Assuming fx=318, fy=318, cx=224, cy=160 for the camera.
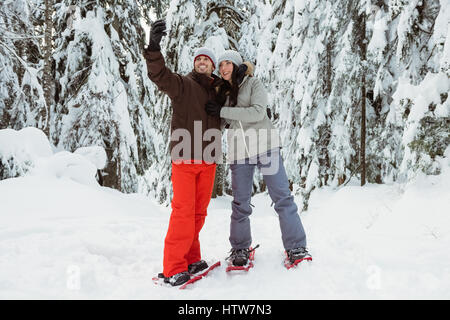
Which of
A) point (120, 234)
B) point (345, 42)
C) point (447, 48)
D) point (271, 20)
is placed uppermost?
point (271, 20)

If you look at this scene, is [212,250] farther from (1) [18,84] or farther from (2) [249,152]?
(1) [18,84]

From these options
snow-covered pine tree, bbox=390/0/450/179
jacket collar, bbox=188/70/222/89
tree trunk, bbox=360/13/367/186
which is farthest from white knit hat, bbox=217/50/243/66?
tree trunk, bbox=360/13/367/186

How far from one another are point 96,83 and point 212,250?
712 cm

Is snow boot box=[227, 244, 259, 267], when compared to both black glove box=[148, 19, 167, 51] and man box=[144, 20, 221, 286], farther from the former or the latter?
black glove box=[148, 19, 167, 51]

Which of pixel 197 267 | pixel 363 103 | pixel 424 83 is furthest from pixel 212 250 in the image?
pixel 363 103

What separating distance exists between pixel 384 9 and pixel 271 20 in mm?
4244

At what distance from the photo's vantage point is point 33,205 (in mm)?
4680

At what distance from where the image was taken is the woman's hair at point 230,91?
3.06 meters

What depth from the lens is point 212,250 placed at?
3820mm

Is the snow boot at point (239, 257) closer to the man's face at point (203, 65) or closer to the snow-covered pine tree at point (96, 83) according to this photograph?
the man's face at point (203, 65)

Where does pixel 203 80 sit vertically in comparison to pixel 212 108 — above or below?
above

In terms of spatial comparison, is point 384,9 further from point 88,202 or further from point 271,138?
point 88,202

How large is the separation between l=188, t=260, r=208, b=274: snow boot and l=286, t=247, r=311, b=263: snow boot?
2.67ft

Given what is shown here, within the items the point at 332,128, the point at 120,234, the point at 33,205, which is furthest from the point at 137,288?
the point at 332,128
